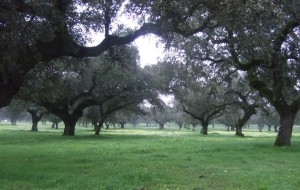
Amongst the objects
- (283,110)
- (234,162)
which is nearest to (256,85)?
(283,110)

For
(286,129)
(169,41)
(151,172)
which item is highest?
(169,41)

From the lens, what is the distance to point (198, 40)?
905 inches

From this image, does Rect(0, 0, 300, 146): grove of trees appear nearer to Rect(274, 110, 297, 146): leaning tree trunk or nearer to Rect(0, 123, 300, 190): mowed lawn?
Rect(274, 110, 297, 146): leaning tree trunk

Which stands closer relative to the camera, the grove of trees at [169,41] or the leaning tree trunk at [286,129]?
the grove of trees at [169,41]

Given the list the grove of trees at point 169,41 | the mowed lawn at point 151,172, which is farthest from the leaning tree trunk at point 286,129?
the mowed lawn at point 151,172

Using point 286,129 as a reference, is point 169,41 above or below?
above

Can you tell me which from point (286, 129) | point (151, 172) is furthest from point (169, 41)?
point (286, 129)

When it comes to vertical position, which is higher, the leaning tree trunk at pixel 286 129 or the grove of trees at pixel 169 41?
the grove of trees at pixel 169 41

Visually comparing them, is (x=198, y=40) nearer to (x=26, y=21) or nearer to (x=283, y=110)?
(x=283, y=110)

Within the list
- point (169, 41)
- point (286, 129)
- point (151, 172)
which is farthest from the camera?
point (286, 129)

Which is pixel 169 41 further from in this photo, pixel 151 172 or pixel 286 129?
pixel 286 129

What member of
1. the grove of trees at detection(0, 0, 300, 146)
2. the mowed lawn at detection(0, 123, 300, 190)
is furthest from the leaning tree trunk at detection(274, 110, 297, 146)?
the mowed lawn at detection(0, 123, 300, 190)

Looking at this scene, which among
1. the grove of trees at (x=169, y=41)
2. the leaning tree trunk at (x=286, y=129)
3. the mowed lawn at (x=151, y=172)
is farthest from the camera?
the leaning tree trunk at (x=286, y=129)

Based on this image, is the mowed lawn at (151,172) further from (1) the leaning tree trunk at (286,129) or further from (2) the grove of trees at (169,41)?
(1) the leaning tree trunk at (286,129)
